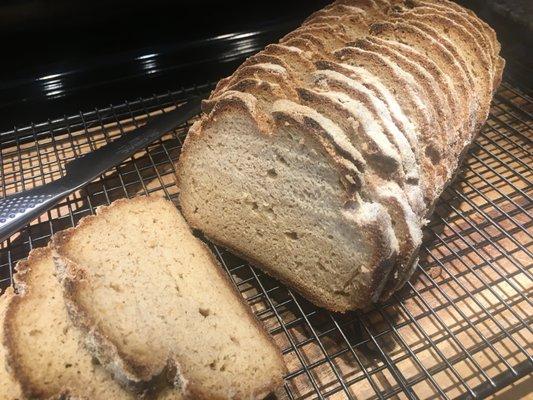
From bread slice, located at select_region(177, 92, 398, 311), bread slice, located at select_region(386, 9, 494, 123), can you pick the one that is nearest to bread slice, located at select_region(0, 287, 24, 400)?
bread slice, located at select_region(177, 92, 398, 311)

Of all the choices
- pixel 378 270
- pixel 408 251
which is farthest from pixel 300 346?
pixel 408 251

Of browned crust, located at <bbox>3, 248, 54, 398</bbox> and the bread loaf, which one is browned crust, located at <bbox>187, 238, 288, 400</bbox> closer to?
the bread loaf

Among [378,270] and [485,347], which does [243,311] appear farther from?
[485,347]

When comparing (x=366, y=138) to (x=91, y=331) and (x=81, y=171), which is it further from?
(x=81, y=171)

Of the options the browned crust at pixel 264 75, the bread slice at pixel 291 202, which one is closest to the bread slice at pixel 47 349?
the bread slice at pixel 291 202

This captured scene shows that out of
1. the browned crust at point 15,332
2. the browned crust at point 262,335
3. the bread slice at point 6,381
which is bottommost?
the browned crust at point 262,335

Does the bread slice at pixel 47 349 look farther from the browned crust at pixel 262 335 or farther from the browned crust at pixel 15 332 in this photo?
the browned crust at pixel 262 335

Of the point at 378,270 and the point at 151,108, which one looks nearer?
the point at 378,270

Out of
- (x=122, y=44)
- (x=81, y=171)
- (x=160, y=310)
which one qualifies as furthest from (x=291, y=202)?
(x=122, y=44)
